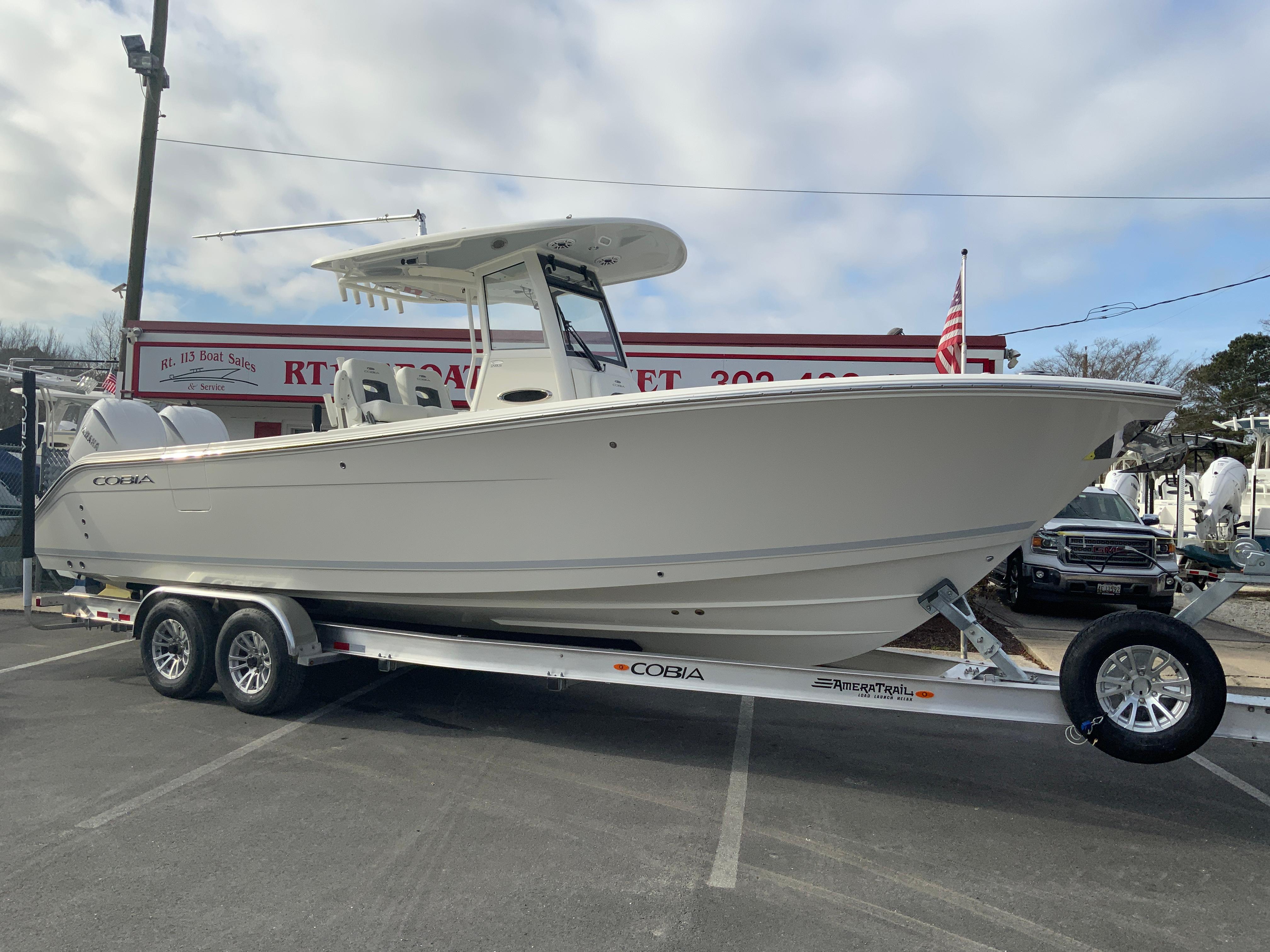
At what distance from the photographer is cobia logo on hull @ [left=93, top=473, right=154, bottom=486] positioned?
5707 millimetres

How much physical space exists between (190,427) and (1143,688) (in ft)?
22.5

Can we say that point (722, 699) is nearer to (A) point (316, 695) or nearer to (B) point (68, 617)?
(A) point (316, 695)

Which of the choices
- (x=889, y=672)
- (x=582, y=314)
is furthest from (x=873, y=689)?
(x=582, y=314)

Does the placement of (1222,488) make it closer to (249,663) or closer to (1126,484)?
(1126,484)

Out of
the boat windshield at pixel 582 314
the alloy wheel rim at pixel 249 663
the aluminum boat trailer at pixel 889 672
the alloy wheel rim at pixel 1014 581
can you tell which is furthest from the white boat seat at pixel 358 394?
the alloy wheel rim at pixel 1014 581

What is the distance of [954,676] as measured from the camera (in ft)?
13.4

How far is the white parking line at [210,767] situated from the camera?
3.70 meters

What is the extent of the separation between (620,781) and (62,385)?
8312 mm

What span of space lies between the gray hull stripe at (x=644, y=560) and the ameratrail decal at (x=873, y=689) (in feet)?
2.08

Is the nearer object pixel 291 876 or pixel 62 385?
pixel 291 876

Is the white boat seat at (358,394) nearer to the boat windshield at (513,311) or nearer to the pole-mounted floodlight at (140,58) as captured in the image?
the boat windshield at (513,311)

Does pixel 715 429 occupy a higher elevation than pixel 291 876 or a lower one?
higher

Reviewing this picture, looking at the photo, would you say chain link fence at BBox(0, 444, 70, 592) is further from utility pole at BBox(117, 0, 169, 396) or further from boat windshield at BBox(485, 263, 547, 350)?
boat windshield at BBox(485, 263, 547, 350)

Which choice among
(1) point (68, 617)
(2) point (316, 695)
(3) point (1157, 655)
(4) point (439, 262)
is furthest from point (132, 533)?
(3) point (1157, 655)
